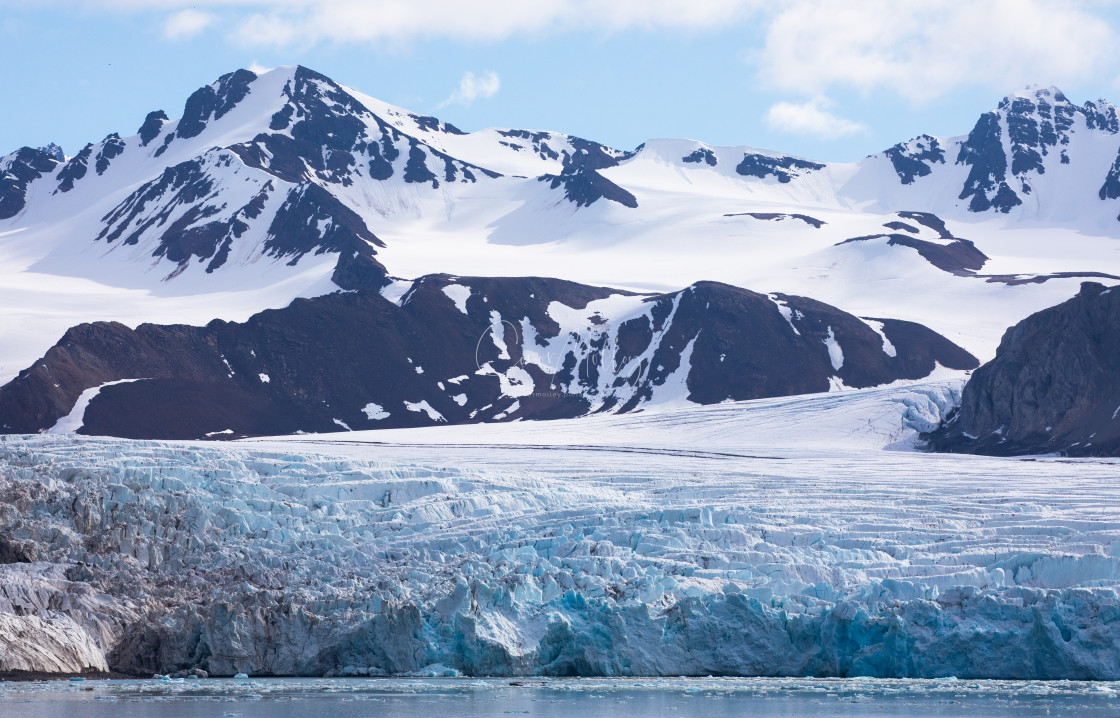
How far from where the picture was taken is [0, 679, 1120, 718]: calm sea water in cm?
2717

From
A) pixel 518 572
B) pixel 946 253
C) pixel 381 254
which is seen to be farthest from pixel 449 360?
pixel 518 572

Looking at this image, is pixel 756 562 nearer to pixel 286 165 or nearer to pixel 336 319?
pixel 336 319

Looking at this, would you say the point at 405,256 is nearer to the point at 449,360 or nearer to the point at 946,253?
the point at 449,360

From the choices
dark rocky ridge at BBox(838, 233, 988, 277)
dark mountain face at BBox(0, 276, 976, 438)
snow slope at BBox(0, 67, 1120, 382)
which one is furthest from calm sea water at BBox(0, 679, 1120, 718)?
dark rocky ridge at BBox(838, 233, 988, 277)

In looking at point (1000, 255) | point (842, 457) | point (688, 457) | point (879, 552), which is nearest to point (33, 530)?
point (879, 552)

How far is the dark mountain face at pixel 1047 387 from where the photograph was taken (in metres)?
76.3

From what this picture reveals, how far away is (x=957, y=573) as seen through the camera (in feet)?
115

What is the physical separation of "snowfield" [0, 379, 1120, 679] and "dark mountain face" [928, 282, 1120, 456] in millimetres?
31676

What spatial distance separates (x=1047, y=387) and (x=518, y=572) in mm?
52033

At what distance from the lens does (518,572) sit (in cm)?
3578

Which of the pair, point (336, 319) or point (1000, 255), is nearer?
point (336, 319)

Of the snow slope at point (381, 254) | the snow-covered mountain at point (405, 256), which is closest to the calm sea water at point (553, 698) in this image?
the snow-covered mountain at point (405, 256)

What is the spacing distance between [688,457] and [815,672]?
2735cm

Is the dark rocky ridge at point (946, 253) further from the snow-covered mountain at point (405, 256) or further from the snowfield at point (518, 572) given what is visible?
the snowfield at point (518, 572)
